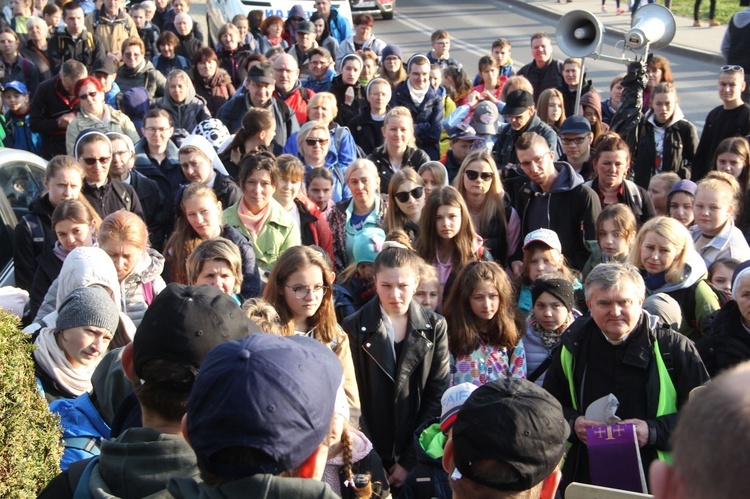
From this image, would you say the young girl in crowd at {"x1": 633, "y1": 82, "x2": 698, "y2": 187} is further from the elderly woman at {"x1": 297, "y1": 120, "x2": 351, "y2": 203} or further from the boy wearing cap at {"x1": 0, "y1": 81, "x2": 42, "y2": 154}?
the boy wearing cap at {"x1": 0, "y1": 81, "x2": 42, "y2": 154}

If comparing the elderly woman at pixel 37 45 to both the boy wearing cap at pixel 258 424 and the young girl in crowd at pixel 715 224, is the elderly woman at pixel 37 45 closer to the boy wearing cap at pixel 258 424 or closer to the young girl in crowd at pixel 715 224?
the young girl in crowd at pixel 715 224

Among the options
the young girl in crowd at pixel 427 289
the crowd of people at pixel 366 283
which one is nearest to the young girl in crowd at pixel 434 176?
the crowd of people at pixel 366 283

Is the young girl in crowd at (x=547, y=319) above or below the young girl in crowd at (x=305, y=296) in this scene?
below

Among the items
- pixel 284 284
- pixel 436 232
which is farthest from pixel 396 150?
pixel 284 284

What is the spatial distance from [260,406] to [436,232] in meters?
4.43

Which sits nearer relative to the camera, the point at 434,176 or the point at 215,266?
the point at 215,266

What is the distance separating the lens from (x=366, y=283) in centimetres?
622

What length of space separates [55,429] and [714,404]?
8.80ft

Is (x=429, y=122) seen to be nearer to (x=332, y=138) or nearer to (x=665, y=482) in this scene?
(x=332, y=138)

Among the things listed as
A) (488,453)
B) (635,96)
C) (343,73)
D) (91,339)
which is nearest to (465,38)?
(343,73)

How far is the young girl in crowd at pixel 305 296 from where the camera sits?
493cm

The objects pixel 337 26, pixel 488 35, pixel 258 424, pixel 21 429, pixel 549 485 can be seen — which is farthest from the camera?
pixel 488 35

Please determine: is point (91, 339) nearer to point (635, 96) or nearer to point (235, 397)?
point (235, 397)

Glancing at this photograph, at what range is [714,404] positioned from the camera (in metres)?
1.26
